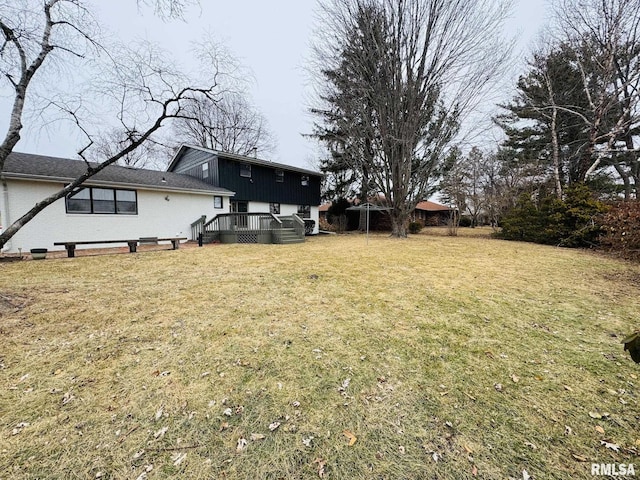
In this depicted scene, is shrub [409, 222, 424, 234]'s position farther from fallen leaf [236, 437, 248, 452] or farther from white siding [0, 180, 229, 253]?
fallen leaf [236, 437, 248, 452]

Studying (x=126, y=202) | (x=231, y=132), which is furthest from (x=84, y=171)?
(x=231, y=132)

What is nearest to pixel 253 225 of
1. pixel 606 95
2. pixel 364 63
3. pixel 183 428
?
pixel 364 63

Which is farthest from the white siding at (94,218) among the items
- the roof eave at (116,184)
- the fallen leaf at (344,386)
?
the fallen leaf at (344,386)

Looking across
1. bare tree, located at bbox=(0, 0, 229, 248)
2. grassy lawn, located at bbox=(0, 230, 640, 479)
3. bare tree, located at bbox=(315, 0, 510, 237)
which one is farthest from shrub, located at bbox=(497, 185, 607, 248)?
bare tree, located at bbox=(0, 0, 229, 248)

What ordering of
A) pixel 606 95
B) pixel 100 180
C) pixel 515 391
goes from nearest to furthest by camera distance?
pixel 515 391, pixel 100 180, pixel 606 95

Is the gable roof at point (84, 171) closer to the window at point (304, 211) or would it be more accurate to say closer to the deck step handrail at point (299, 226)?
the deck step handrail at point (299, 226)

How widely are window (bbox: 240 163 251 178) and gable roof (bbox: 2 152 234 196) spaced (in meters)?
1.75

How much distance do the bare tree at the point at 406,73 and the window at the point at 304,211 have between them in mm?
5644

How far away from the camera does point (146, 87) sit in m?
6.26

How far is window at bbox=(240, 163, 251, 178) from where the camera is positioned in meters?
16.3

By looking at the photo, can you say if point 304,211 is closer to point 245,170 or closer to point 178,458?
point 245,170

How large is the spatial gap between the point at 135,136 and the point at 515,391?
316 inches

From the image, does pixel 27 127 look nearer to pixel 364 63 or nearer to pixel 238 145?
pixel 364 63

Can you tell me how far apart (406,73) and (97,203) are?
16151 millimetres
